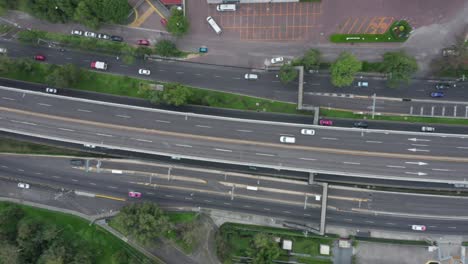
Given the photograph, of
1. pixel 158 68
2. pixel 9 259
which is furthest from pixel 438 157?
pixel 9 259

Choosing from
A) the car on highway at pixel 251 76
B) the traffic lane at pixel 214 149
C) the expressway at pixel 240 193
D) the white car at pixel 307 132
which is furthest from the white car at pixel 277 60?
the expressway at pixel 240 193

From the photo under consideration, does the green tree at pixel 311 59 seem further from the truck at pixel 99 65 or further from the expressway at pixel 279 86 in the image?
the truck at pixel 99 65

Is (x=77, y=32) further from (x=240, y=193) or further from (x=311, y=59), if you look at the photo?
(x=311, y=59)

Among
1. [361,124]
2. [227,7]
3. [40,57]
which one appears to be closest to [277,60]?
[227,7]

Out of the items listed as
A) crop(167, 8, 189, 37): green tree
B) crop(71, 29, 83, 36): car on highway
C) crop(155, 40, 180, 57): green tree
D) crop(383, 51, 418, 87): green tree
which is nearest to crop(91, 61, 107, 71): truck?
crop(71, 29, 83, 36): car on highway

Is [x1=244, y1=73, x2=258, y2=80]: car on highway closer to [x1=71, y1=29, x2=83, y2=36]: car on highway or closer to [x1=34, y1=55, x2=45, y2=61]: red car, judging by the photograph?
[x1=71, y1=29, x2=83, y2=36]: car on highway

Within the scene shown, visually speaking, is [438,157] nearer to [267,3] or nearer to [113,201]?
[267,3]
